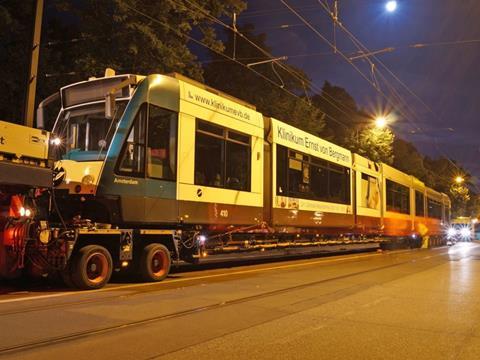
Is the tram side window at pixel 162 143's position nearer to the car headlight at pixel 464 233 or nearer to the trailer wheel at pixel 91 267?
the trailer wheel at pixel 91 267

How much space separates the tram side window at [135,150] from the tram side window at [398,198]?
58.2 ft

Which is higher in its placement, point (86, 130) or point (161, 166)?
point (86, 130)

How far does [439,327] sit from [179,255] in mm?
6585

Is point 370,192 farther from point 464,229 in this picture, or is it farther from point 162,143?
point 464,229

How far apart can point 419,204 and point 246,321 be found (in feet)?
90.7

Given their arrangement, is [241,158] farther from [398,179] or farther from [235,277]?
[398,179]

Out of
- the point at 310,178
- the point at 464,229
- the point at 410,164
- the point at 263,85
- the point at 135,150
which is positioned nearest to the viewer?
the point at 135,150

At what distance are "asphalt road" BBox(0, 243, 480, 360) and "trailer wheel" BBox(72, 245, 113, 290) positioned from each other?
371 millimetres

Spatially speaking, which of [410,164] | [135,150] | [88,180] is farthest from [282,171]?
[410,164]

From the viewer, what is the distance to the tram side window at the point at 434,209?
3579 centimetres

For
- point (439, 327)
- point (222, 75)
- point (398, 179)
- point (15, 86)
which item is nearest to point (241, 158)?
point (439, 327)

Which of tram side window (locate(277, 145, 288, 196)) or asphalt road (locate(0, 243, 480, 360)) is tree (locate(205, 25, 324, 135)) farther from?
asphalt road (locate(0, 243, 480, 360))

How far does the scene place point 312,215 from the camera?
1802 centimetres

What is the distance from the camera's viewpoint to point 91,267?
10359 mm
